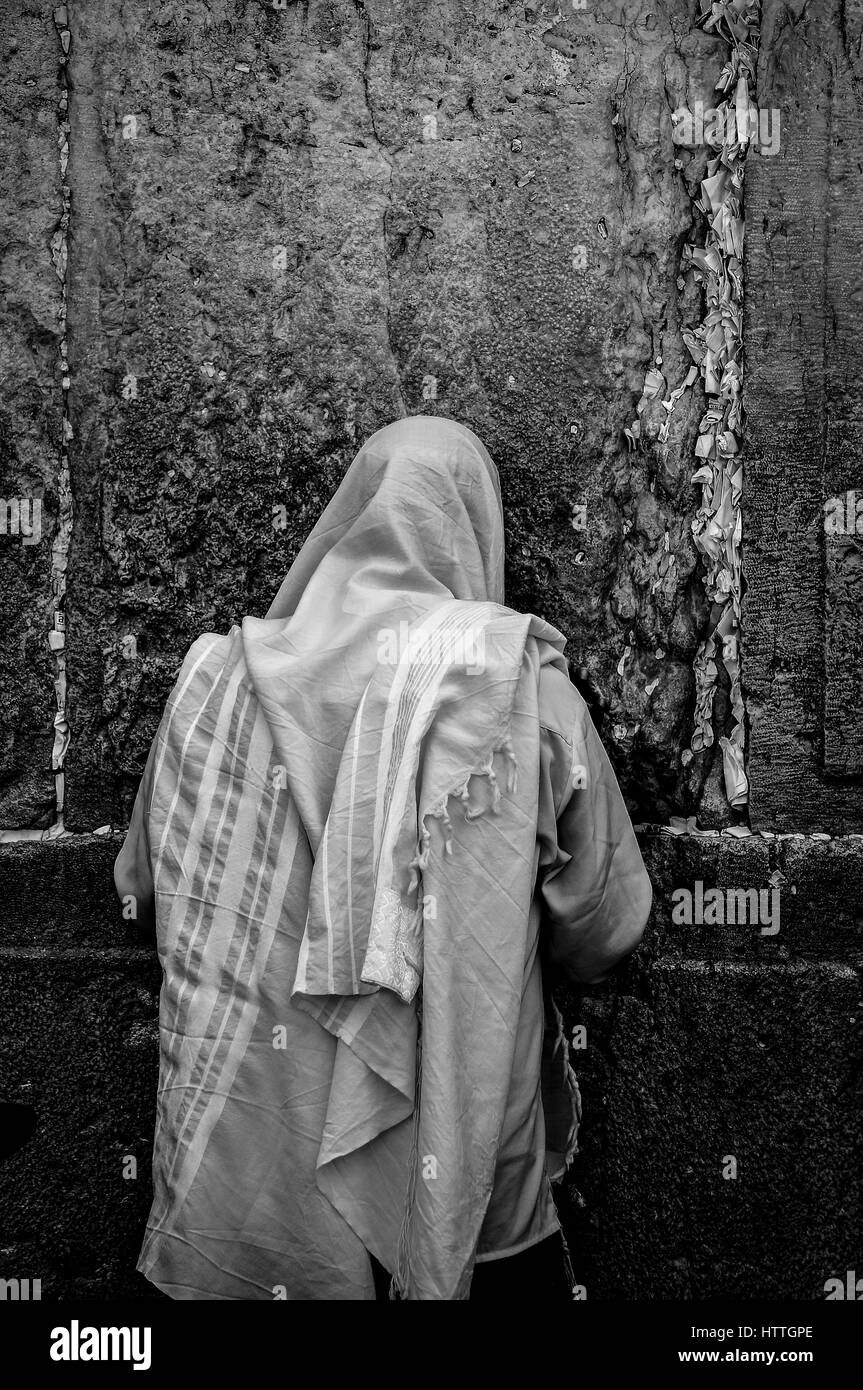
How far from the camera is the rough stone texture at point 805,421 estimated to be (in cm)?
231

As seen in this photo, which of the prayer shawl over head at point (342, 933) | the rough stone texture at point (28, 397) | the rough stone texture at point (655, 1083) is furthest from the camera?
the rough stone texture at point (28, 397)

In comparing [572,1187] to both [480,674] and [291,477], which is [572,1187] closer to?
[480,674]

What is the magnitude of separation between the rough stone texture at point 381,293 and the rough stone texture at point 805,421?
150 millimetres

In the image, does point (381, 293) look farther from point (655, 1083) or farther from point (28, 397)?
point (655, 1083)

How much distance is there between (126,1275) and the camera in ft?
7.73

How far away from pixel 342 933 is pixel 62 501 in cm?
136

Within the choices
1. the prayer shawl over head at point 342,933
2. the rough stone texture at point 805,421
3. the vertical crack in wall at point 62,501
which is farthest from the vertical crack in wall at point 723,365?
the vertical crack in wall at point 62,501

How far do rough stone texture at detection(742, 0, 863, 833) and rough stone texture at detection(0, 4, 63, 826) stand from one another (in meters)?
1.62

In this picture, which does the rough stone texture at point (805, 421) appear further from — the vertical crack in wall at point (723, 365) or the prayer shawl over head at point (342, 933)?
the prayer shawl over head at point (342, 933)

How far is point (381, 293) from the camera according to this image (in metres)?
2.40

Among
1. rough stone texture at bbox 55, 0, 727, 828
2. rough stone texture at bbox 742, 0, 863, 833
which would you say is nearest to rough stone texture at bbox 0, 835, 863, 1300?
rough stone texture at bbox 742, 0, 863, 833

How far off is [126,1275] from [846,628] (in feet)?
7.24
